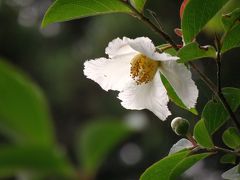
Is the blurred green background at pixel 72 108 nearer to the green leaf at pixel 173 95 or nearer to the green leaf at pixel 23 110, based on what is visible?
the green leaf at pixel 23 110

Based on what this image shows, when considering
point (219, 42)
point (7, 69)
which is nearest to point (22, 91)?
point (7, 69)

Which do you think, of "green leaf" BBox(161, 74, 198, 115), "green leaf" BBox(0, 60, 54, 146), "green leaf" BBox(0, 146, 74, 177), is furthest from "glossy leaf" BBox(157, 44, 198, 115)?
"green leaf" BBox(0, 60, 54, 146)

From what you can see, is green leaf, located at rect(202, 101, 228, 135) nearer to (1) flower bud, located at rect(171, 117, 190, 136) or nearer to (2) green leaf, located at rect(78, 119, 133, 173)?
(1) flower bud, located at rect(171, 117, 190, 136)

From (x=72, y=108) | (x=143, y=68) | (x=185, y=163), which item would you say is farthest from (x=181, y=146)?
(x=72, y=108)

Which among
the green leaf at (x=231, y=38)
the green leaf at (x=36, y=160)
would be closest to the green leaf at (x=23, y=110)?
the green leaf at (x=36, y=160)

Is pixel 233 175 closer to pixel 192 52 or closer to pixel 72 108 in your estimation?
pixel 192 52

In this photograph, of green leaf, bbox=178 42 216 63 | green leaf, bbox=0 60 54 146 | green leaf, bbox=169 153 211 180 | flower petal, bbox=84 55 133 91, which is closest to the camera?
green leaf, bbox=178 42 216 63
